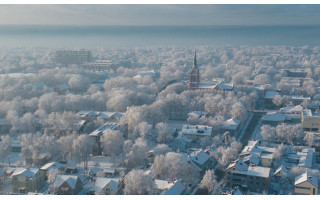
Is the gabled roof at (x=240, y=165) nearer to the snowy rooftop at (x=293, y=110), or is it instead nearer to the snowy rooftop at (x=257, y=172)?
the snowy rooftop at (x=257, y=172)

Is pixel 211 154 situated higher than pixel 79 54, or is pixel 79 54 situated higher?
pixel 79 54

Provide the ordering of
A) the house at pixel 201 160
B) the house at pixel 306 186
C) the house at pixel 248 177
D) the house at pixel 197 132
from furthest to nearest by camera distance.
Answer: the house at pixel 197 132
the house at pixel 201 160
the house at pixel 248 177
the house at pixel 306 186

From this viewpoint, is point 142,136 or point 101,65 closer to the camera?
point 142,136

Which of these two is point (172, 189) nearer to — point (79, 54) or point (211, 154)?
point (211, 154)

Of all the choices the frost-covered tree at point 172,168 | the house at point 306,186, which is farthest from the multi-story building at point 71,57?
the house at point 306,186

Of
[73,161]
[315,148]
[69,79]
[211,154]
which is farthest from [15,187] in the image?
[69,79]
